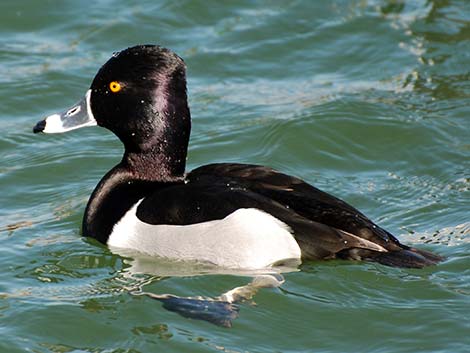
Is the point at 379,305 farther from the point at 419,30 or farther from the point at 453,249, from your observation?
the point at 419,30

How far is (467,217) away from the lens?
313 inches

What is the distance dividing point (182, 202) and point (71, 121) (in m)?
1.26

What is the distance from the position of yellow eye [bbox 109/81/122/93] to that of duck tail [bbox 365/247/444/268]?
2.09m

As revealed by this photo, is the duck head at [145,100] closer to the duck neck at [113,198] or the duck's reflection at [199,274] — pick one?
the duck neck at [113,198]

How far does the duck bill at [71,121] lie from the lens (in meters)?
7.73

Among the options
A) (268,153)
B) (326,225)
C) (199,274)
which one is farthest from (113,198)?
(268,153)

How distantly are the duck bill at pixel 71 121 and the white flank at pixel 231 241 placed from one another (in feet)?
3.52

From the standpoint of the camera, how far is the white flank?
684cm

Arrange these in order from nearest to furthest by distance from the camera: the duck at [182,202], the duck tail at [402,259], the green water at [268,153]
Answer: the green water at [268,153]
the duck tail at [402,259]
the duck at [182,202]


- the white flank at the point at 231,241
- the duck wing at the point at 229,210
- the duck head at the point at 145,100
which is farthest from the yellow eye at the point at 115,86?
the white flank at the point at 231,241

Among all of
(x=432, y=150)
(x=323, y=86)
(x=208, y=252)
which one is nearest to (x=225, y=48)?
(x=323, y=86)

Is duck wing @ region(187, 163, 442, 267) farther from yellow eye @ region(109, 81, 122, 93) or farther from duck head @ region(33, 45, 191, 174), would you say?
yellow eye @ region(109, 81, 122, 93)

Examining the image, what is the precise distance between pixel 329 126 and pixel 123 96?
2768mm

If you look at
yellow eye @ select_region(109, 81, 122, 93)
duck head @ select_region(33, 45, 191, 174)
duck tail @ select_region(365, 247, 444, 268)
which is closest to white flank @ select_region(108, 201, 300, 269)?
duck tail @ select_region(365, 247, 444, 268)
